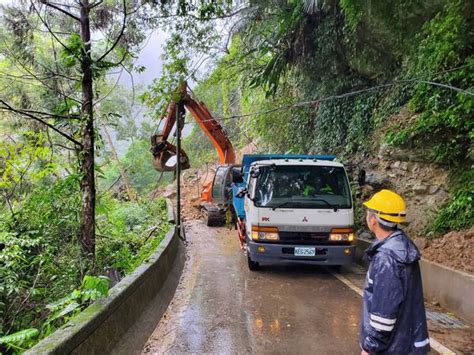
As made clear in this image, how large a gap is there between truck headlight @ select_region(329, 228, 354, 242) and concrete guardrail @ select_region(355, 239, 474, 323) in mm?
1322

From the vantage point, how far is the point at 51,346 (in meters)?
2.79

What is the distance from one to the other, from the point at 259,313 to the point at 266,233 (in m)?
1.93

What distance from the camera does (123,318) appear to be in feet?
14.4

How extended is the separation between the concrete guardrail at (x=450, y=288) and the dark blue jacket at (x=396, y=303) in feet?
10.9

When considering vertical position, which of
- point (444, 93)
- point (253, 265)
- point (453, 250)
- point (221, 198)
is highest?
point (444, 93)

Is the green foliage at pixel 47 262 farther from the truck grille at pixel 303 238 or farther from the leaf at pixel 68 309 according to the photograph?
the truck grille at pixel 303 238

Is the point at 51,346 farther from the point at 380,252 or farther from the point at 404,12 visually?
the point at 404,12

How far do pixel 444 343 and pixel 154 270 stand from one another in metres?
4.06

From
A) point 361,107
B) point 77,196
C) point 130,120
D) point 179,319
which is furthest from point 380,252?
point 130,120

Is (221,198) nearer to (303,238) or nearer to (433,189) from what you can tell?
(303,238)

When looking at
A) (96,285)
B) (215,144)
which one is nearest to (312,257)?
(96,285)

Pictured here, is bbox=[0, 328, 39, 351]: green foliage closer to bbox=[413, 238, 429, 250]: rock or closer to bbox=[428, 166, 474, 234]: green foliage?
bbox=[413, 238, 429, 250]: rock

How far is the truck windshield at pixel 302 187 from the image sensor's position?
24.4ft

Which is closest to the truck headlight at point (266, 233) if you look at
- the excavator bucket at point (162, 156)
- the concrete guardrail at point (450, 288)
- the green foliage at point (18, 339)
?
the concrete guardrail at point (450, 288)
